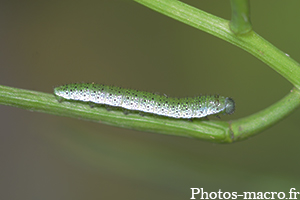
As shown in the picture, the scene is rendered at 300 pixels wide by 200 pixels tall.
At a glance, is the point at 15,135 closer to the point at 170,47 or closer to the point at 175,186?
the point at 170,47

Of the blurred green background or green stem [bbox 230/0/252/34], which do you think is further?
the blurred green background

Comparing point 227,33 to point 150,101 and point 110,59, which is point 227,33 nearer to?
point 150,101

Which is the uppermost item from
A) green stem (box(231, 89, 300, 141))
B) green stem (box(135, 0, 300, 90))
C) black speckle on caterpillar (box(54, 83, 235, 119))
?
black speckle on caterpillar (box(54, 83, 235, 119))

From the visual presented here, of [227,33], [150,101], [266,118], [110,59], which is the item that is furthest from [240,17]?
[110,59]

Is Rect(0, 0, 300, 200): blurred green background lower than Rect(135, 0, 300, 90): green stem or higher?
higher

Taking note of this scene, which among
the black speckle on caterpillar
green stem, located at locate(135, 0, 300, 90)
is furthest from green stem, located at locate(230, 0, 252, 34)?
the black speckle on caterpillar

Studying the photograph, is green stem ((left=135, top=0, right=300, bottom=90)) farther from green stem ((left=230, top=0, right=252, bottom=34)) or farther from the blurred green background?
the blurred green background
